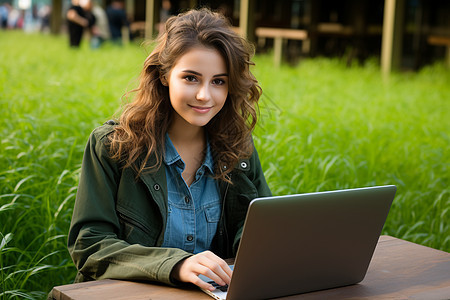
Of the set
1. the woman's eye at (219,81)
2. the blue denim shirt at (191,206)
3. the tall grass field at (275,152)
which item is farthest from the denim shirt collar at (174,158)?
the tall grass field at (275,152)

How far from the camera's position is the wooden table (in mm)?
1415

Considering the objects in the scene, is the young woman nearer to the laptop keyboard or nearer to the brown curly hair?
the brown curly hair

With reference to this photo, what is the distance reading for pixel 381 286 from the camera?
1550 millimetres


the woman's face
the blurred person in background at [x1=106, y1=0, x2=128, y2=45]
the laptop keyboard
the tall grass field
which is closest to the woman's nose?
the woman's face

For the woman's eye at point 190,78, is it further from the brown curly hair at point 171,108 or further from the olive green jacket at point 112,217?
the olive green jacket at point 112,217

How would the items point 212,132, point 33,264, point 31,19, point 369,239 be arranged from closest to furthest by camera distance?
1. point 369,239
2. point 212,132
3. point 33,264
4. point 31,19

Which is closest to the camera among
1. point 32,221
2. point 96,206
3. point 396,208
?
point 96,206

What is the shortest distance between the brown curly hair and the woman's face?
0.02 m

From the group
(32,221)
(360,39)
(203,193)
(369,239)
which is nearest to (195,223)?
(203,193)

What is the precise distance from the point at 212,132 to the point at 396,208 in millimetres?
1888

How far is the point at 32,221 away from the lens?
9.53 feet

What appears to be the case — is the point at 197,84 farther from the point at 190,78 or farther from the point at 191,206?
the point at 191,206

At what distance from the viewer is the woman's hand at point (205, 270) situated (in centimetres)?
143

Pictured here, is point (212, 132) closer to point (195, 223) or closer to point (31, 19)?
point (195, 223)
